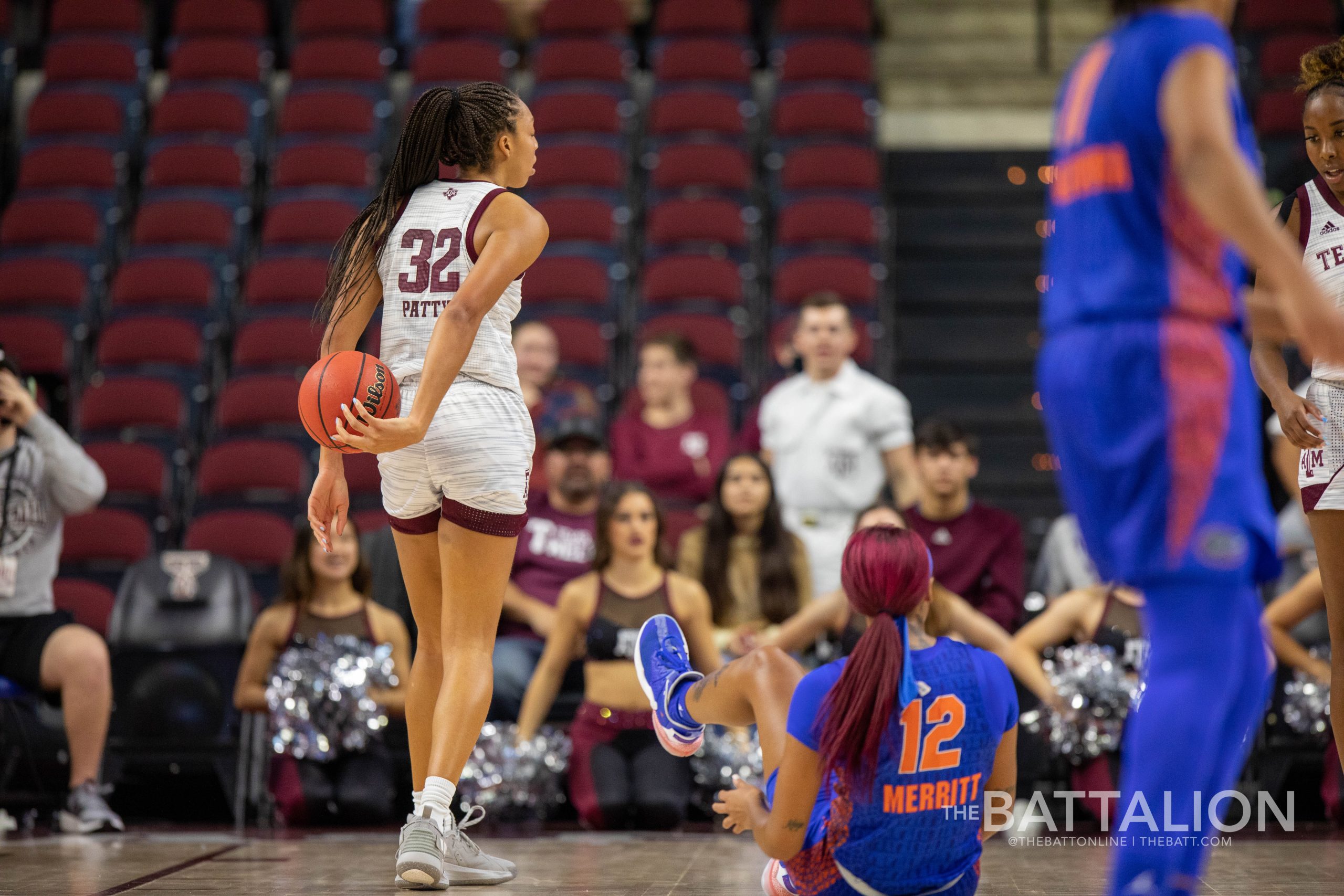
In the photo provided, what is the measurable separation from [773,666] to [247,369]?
544 centimetres

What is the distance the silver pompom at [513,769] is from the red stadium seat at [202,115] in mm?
5510

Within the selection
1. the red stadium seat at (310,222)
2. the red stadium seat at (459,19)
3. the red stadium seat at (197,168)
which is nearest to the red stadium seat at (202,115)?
the red stadium seat at (197,168)

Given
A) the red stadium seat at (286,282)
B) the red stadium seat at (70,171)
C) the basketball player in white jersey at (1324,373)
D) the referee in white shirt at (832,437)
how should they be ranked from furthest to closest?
the red stadium seat at (70,171) → the red stadium seat at (286,282) → the referee in white shirt at (832,437) → the basketball player in white jersey at (1324,373)

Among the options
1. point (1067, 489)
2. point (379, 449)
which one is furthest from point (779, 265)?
point (1067, 489)

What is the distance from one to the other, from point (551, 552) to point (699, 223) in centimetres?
308

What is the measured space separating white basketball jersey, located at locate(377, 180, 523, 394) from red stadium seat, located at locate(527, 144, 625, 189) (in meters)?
5.42

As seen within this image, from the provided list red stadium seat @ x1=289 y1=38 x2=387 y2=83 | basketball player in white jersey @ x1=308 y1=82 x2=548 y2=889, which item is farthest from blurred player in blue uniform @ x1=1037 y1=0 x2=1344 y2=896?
red stadium seat @ x1=289 y1=38 x2=387 y2=83

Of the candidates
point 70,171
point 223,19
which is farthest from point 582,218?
point 223,19

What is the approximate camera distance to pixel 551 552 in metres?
5.60

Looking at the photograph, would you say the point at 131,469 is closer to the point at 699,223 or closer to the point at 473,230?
the point at 699,223

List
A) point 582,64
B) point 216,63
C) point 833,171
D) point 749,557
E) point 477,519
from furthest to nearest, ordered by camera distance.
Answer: point 216,63
point 582,64
point 833,171
point 749,557
point 477,519

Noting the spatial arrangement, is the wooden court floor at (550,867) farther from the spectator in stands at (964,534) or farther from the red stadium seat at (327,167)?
the red stadium seat at (327,167)

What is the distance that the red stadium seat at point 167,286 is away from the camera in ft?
26.1

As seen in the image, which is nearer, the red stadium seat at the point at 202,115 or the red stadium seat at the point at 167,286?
the red stadium seat at the point at 167,286
